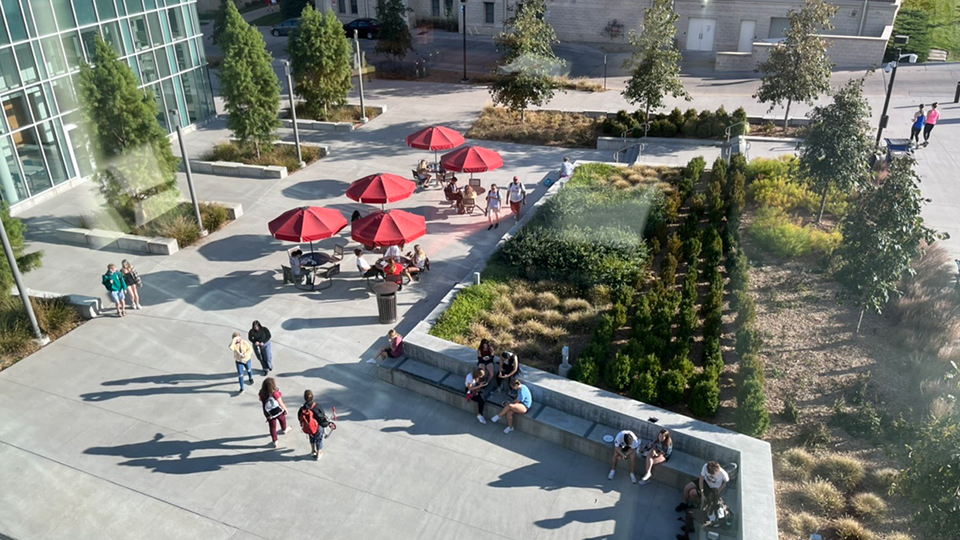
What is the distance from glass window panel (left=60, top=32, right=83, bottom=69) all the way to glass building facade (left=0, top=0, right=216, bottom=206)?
0.10 ft

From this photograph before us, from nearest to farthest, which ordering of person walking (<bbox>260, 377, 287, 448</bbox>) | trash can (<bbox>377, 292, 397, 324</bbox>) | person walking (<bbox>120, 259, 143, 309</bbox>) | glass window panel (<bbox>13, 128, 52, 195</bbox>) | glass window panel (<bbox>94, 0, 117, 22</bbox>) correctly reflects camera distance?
person walking (<bbox>260, 377, 287, 448</bbox>) < trash can (<bbox>377, 292, 397, 324</bbox>) < person walking (<bbox>120, 259, 143, 309</bbox>) < glass window panel (<bbox>13, 128, 52, 195</bbox>) < glass window panel (<bbox>94, 0, 117, 22</bbox>)

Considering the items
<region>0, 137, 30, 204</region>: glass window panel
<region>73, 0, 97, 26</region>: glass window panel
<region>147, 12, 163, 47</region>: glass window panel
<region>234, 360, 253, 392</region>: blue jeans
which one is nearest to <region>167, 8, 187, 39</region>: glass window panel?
<region>147, 12, 163, 47</region>: glass window panel

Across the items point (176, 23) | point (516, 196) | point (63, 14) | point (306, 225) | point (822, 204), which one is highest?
point (63, 14)

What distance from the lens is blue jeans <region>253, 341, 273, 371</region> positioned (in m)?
13.9

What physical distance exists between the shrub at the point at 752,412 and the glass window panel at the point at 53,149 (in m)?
20.5

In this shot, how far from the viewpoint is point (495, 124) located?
1101 inches

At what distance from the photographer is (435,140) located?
2241cm

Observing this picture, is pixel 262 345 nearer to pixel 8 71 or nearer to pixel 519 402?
pixel 519 402

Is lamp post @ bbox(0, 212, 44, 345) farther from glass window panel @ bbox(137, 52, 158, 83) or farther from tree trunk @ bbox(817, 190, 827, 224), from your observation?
tree trunk @ bbox(817, 190, 827, 224)

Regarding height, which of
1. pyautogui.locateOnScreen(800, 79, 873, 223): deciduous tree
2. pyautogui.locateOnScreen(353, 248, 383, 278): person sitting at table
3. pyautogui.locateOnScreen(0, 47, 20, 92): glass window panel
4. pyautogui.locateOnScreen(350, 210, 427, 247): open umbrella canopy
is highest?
pyautogui.locateOnScreen(0, 47, 20, 92): glass window panel

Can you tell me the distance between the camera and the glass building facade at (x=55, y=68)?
67.4ft

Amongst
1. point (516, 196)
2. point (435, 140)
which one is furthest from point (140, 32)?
point (516, 196)

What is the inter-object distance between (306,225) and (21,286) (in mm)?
5751

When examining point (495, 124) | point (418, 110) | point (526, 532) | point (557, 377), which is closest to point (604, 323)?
point (557, 377)
